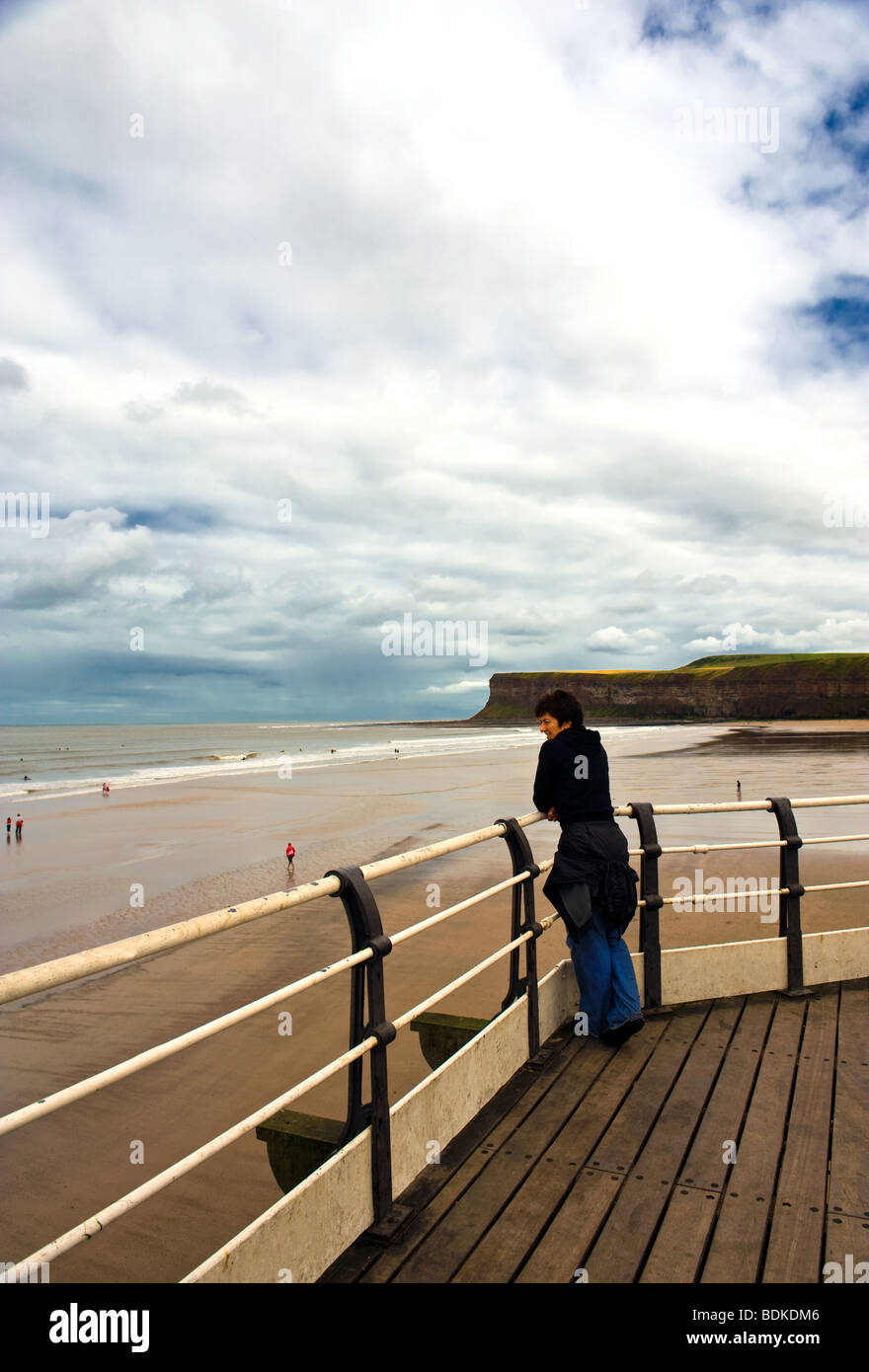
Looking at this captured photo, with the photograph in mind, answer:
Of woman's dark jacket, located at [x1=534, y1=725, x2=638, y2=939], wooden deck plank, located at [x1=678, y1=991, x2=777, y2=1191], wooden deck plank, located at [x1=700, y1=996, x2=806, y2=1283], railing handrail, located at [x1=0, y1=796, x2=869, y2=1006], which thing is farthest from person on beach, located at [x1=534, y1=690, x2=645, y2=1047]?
railing handrail, located at [x1=0, y1=796, x2=869, y2=1006]

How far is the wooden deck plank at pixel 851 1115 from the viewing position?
2.87m

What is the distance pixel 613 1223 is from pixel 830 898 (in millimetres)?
10919

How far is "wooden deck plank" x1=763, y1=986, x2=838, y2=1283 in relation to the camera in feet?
8.29

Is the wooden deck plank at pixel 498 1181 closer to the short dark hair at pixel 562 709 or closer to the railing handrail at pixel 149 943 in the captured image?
the railing handrail at pixel 149 943

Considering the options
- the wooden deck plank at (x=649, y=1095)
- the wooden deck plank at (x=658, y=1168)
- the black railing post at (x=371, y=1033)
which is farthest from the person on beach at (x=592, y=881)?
the black railing post at (x=371, y=1033)

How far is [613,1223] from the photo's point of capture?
271 centimetres

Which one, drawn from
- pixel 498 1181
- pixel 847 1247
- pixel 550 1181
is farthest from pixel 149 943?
pixel 847 1247

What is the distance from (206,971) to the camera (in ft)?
32.9

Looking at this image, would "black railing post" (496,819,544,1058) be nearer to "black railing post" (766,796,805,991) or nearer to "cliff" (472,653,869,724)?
"black railing post" (766,796,805,991)

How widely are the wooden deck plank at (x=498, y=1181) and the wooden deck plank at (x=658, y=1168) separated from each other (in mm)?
370
